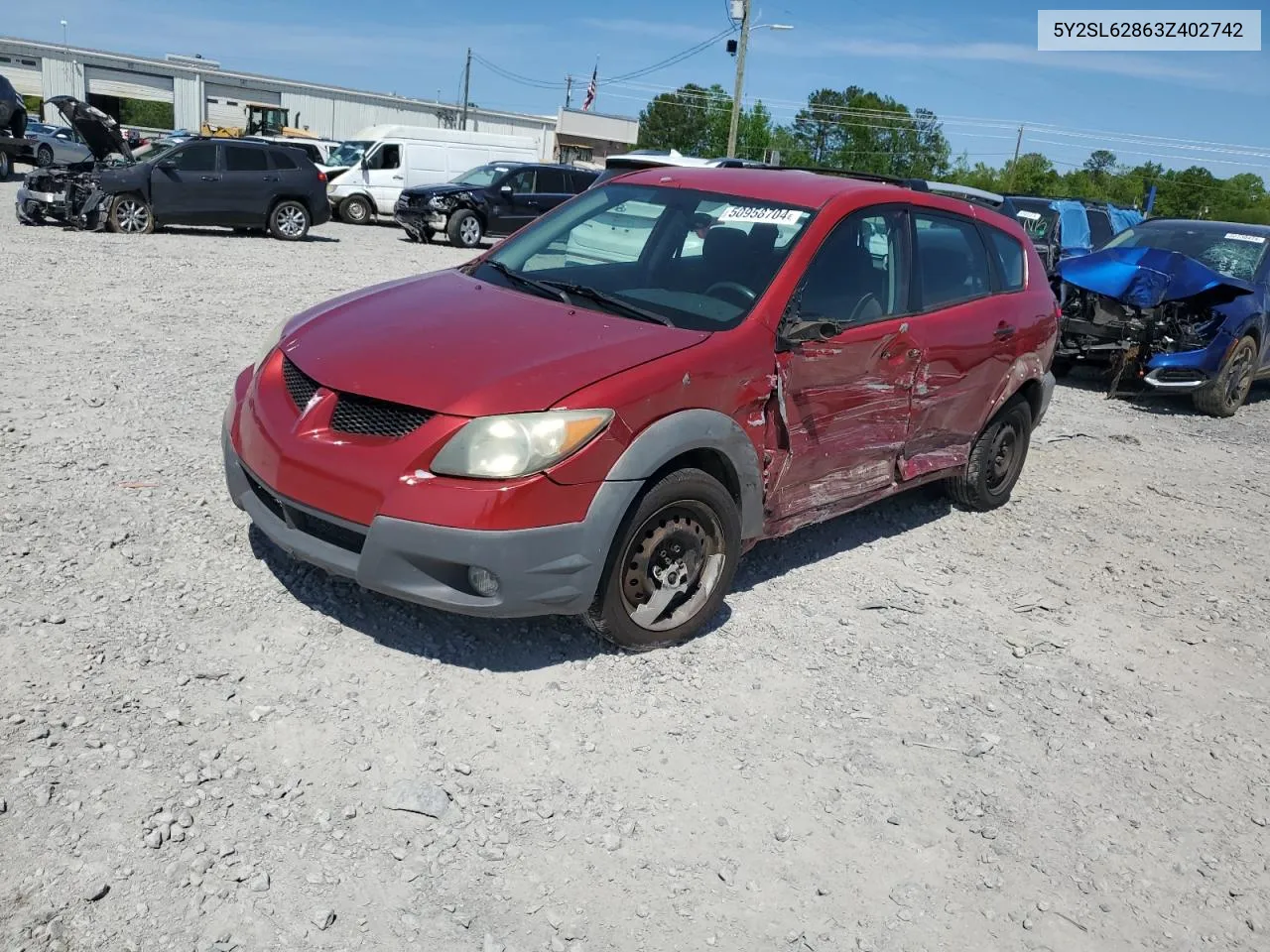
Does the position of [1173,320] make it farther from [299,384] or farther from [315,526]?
[315,526]

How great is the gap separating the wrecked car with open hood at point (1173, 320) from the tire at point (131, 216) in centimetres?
1311

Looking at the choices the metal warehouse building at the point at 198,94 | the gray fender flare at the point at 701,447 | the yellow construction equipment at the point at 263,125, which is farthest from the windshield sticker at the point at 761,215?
the metal warehouse building at the point at 198,94

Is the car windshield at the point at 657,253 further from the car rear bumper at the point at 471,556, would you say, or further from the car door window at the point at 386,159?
the car door window at the point at 386,159

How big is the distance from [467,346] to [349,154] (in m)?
21.7

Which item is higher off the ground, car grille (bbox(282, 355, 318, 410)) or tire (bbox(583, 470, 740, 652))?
car grille (bbox(282, 355, 318, 410))

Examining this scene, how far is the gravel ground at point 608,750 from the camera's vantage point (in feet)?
8.82

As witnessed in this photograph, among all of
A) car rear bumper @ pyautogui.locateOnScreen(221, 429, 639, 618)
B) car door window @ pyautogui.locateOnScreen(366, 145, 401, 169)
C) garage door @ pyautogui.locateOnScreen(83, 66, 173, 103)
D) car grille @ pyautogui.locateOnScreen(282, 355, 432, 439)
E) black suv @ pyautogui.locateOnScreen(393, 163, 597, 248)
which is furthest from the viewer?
garage door @ pyautogui.locateOnScreen(83, 66, 173, 103)

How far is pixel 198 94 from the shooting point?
62.7 metres

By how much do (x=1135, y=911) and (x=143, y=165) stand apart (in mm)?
16682

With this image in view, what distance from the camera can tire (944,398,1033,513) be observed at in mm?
5926

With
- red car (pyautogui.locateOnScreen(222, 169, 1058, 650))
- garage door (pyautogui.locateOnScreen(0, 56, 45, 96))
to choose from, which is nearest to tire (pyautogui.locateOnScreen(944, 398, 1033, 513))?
red car (pyautogui.locateOnScreen(222, 169, 1058, 650))

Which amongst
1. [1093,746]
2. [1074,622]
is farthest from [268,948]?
[1074,622]

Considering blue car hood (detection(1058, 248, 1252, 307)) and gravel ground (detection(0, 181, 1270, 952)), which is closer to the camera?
gravel ground (detection(0, 181, 1270, 952))

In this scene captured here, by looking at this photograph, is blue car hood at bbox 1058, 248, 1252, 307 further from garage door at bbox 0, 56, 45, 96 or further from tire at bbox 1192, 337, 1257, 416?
garage door at bbox 0, 56, 45, 96
